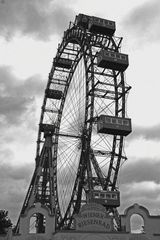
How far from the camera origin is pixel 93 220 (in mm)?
19812

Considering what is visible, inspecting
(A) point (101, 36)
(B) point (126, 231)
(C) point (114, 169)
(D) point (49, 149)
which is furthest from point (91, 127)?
(B) point (126, 231)

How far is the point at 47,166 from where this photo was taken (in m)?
38.7

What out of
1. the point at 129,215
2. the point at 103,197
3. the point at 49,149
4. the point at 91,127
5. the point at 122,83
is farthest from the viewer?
the point at 49,149

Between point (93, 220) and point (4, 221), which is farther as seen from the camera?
point (4, 221)

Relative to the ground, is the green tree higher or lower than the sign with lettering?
higher

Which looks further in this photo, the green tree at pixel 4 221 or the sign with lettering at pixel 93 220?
the green tree at pixel 4 221

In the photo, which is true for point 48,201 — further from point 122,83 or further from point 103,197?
point 122,83

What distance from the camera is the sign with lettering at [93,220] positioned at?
19.7 metres

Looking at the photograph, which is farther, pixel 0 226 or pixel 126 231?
pixel 0 226

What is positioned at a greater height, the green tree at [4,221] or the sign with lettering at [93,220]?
the green tree at [4,221]

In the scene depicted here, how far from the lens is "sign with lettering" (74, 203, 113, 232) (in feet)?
64.5

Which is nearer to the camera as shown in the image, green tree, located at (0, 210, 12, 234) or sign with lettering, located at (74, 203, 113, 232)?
sign with lettering, located at (74, 203, 113, 232)

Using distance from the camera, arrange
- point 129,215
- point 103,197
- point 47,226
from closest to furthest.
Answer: point 47,226 → point 129,215 → point 103,197

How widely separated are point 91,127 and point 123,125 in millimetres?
2784
